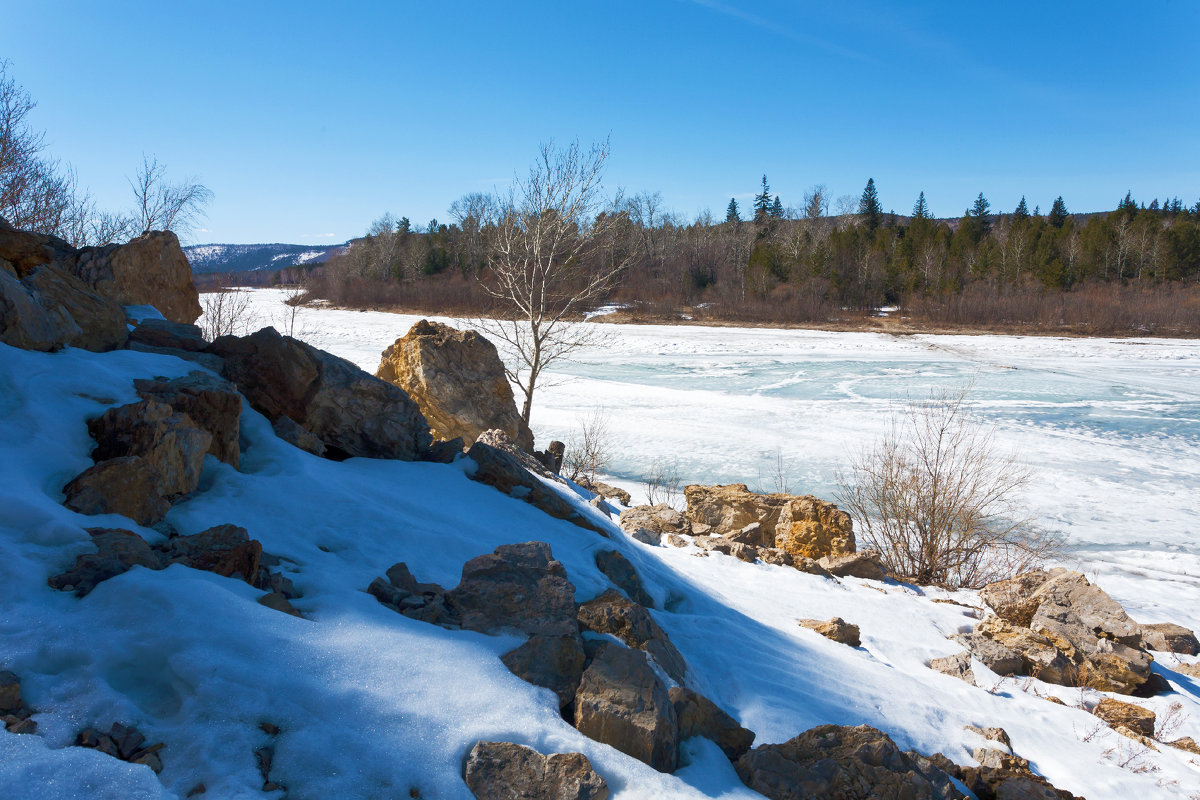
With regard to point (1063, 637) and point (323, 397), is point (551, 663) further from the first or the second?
point (1063, 637)

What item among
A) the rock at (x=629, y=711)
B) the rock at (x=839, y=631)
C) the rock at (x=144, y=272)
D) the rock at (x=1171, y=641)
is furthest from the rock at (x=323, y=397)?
the rock at (x=1171, y=641)

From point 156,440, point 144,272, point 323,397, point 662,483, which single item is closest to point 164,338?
point 323,397

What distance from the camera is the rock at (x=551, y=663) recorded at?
257cm

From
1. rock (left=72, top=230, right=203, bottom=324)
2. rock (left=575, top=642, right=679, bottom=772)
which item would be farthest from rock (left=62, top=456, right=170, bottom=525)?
rock (left=72, top=230, right=203, bottom=324)

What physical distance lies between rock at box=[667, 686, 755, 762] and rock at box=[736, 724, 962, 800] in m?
0.09

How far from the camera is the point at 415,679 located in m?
2.33

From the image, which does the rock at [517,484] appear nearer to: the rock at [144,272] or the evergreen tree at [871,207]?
the rock at [144,272]

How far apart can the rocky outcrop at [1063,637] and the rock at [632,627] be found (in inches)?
127

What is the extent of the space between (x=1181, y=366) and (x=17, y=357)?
32.6 meters

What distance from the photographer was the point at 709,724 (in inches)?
108

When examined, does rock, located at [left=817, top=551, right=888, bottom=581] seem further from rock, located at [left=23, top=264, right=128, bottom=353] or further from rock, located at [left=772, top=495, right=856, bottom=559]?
rock, located at [left=23, top=264, right=128, bottom=353]

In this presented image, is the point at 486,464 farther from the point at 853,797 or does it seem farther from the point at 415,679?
the point at 853,797

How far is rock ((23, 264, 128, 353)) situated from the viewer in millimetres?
4371

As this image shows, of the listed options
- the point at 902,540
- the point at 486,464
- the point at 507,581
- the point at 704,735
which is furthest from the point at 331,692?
the point at 902,540
